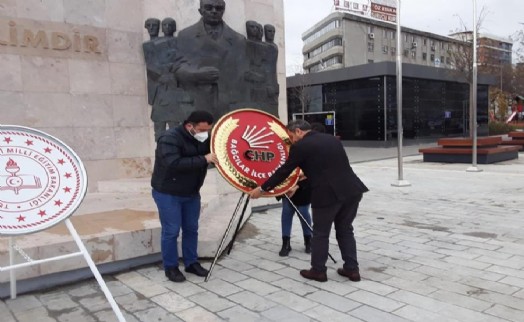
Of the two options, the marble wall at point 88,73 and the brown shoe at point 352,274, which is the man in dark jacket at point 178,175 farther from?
the marble wall at point 88,73

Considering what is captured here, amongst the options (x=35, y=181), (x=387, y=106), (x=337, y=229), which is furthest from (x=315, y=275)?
(x=387, y=106)

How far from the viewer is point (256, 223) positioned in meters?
7.07

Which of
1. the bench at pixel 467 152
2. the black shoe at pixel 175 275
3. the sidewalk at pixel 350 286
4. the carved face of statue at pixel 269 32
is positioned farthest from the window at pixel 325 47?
the black shoe at pixel 175 275

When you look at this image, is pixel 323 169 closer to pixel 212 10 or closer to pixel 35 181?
pixel 35 181

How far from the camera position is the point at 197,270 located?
4.65 m

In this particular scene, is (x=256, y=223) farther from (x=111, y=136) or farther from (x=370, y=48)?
(x=370, y=48)

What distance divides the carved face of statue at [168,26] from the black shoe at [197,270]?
4563mm

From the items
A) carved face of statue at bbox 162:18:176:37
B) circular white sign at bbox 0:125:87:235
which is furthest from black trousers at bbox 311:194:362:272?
carved face of statue at bbox 162:18:176:37

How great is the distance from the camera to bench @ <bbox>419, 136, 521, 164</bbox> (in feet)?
51.1

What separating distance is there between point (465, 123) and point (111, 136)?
2889 cm

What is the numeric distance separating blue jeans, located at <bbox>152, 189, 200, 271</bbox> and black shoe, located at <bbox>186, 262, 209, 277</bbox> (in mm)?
37

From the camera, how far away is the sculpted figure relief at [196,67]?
785cm

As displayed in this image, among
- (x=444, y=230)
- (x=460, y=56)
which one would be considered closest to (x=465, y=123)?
(x=460, y=56)

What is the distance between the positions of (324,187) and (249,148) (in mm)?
858
